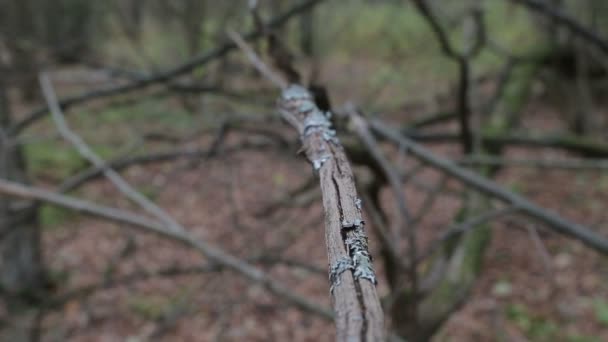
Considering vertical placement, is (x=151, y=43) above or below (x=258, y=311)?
above

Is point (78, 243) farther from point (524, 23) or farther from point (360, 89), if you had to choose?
point (524, 23)

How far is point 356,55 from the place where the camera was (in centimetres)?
1421

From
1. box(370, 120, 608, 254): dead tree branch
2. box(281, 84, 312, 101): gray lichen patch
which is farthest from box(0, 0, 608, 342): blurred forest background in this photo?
box(281, 84, 312, 101): gray lichen patch

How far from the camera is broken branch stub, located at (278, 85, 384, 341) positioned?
9.1 inches

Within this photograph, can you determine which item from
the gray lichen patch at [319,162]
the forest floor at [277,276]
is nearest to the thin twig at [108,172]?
the forest floor at [277,276]

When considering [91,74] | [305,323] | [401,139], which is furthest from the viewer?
[305,323]

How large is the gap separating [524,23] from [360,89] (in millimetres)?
6069

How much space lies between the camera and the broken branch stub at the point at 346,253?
0.23m

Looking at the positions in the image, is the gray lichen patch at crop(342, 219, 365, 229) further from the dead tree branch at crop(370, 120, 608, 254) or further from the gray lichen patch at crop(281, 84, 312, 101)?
the dead tree branch at crop(370, 120, 608, 254)

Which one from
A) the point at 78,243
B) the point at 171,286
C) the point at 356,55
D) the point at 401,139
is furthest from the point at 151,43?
the point at 401,139

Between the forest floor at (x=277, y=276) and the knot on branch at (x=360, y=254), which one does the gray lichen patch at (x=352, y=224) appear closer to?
the knot on branch at (x=360, y=254)

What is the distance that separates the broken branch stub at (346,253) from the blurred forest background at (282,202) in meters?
0.07

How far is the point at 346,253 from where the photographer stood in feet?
0.90

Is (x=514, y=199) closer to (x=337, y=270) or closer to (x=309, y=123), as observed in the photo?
(x=309, y=123)
